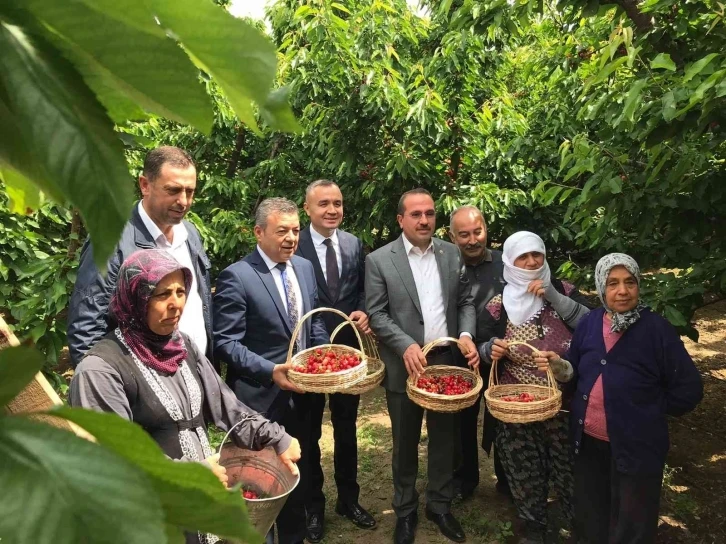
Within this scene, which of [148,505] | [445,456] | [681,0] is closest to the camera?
[148,505]

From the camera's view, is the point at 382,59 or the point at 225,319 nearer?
the point at 225,319

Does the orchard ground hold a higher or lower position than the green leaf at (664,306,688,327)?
lower

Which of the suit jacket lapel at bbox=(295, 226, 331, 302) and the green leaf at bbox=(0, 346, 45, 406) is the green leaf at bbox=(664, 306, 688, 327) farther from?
the green leaf at bbox=(0, 346, 45, 406)

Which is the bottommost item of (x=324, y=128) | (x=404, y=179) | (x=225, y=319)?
(x=225, y=319)

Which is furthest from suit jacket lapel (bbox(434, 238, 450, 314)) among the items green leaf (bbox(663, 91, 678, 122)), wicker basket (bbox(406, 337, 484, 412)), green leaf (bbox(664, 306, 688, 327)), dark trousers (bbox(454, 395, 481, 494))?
green leaf (bbox(663, 91, 678, 122))

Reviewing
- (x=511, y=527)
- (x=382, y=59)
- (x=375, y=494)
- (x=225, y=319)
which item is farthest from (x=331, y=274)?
(x=382, y=59)

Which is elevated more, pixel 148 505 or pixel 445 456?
pixel 148 505

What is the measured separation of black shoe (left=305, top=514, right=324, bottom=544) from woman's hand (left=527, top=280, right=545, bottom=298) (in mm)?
2104

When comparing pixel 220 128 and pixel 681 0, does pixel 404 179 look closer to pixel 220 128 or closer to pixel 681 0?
pixel 220 128

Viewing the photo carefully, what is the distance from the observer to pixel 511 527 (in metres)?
4.29

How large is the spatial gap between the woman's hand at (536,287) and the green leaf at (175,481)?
352cm

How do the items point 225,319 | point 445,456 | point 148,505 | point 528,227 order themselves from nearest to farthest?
1. point 148,505
2. point 225,319
3. point 445,456
4. point 528,227

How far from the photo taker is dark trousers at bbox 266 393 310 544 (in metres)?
3.69

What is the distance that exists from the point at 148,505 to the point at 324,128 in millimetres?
6557
